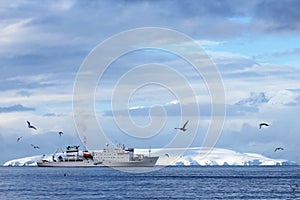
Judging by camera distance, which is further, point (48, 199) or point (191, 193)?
point (191, 193)

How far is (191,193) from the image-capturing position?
139375 millimetres

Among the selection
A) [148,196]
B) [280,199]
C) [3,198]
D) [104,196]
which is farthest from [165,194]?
[3,198]

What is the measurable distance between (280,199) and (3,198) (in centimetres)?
5848

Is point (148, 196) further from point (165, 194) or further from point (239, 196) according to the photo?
point (239, 196)

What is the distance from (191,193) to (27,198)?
125 feet

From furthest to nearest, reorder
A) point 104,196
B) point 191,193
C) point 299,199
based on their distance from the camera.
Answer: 1. point 191,193
2. point 104,196
3. point 299,199

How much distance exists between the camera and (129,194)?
13738cm

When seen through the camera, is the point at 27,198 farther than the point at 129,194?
No

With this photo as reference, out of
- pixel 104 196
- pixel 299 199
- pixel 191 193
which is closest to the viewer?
pixel 299 199

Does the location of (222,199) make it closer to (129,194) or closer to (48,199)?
(129,194)

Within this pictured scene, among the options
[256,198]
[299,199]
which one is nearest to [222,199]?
[256,198]

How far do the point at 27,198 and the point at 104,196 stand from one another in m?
16.5

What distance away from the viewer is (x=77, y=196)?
431 feet

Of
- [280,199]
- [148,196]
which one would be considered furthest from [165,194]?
[280,199]
